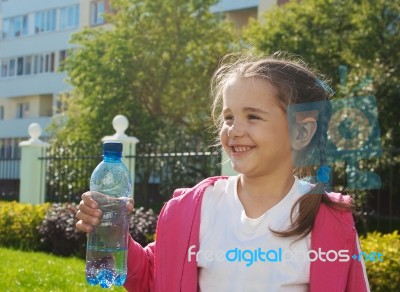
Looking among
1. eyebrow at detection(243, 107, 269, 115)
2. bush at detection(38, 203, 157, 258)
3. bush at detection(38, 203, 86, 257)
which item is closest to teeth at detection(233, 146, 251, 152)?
eyebrow at detection(243, 107, 269, 115)

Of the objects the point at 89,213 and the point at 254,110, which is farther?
the point at 254,110

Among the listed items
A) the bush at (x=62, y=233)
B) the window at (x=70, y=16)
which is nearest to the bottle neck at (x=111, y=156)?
the bush at (x=62, y=233)

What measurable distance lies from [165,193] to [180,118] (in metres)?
8.94

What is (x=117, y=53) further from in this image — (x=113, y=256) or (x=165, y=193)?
(x=113, y=256)

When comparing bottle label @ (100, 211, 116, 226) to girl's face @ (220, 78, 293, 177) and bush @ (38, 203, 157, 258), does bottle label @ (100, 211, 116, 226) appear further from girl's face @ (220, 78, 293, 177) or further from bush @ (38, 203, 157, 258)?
bush @ (38, 203, 157, 258)

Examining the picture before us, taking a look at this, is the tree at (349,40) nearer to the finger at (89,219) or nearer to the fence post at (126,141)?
the fence post at (126,141)

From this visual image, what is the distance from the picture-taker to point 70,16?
114 ft

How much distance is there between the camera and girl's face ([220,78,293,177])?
2.32m

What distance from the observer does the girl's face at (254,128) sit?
232cm

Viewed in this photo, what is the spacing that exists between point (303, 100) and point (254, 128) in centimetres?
23

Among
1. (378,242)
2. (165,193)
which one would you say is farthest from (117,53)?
(378,242)

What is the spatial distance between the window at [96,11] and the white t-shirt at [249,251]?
32.0 metres

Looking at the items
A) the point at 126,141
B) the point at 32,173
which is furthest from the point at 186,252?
the point at 32,173

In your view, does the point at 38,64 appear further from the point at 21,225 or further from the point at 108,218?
the point at 108,218
